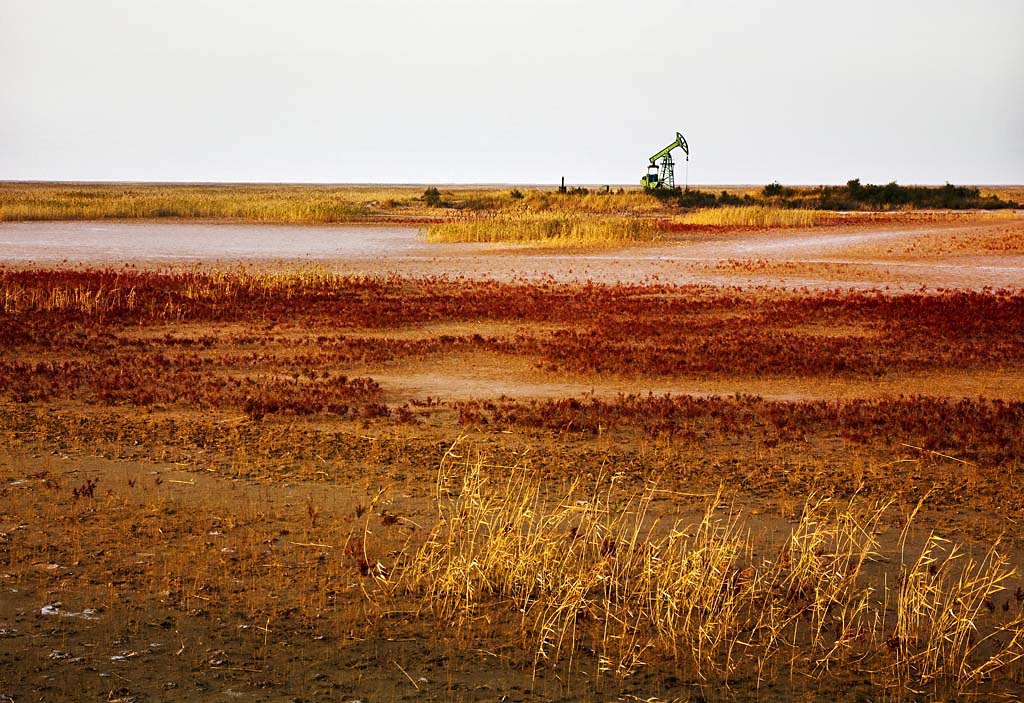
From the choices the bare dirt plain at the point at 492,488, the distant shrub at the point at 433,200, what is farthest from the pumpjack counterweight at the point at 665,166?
the bare dirt plain at the point at 492,488

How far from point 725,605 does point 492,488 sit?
11.6 ft

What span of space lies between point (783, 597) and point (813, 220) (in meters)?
60.4

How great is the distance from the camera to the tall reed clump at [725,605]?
7.06 meters

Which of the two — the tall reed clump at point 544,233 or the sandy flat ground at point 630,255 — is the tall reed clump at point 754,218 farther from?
the tall reed clump at point 544,233

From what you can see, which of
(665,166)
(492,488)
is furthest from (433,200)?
(492,488)

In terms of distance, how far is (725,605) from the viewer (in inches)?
287

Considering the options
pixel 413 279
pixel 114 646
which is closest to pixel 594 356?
pixel 114 646

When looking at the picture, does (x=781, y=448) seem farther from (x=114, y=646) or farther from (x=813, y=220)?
(x=813, y=220)

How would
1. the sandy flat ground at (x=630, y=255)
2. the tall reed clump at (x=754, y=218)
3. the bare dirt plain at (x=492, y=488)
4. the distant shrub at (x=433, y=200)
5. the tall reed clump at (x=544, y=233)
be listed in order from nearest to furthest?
the bare dirt plain at (x=492, y=488), the sandy flat ground at (x=630, y=255), the tall reed clump at (x=544, y=233), the tall reed clump at (x=754, y=218), the distant shrub at (x=433, y=200)

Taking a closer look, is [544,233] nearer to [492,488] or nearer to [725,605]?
[492,488]

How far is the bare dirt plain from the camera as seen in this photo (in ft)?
23.0

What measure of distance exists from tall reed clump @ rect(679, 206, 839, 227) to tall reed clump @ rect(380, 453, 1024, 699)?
5501 centimetres

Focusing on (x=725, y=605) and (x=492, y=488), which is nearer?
(x=725, y=605)

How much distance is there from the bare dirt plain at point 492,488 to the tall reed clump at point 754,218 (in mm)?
38235
